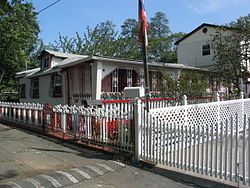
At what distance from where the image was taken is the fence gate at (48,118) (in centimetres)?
881

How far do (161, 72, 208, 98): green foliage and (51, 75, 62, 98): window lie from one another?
780 centimetres

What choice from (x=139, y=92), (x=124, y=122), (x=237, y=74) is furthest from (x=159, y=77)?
(x=124, y=122)

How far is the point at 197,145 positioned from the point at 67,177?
2692mm

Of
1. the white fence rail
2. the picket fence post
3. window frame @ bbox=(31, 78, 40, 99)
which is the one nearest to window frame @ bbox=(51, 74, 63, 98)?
window frame @ bbox=(31, 78, 40, 99)

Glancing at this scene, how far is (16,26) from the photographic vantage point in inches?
835

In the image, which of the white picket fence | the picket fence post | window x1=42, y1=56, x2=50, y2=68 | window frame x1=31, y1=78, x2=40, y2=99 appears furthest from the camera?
window frame x1=31, y1=78, x2=40, y2=99

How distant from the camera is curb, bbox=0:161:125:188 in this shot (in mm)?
4082

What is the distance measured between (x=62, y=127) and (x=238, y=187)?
6167mm

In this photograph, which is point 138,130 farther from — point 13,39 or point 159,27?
point 159,27

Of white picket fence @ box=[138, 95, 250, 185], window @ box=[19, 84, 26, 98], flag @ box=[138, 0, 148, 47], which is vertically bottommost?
white picket fence @ box=[138, 95, 250, 185]

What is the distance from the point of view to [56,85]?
1514 cm

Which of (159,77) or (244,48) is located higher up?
(244,48)

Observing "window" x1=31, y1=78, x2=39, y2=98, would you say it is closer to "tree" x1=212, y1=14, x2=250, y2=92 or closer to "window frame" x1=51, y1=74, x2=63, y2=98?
"window frame" x1=51, y1=74, x2=63, y2=98

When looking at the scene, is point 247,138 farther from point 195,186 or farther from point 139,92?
point 139,92
